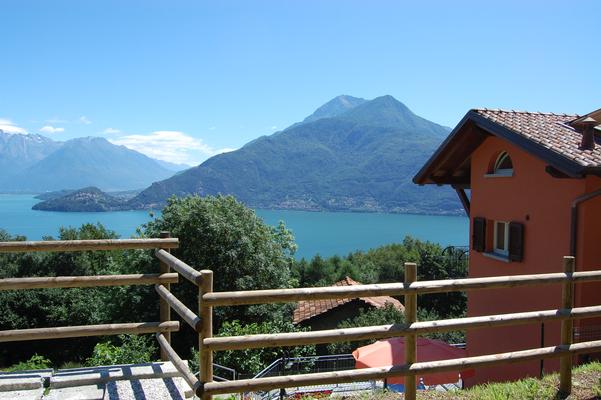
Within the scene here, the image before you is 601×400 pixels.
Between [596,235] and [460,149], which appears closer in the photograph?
[596,235]

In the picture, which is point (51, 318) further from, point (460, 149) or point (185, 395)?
point (185, 395)

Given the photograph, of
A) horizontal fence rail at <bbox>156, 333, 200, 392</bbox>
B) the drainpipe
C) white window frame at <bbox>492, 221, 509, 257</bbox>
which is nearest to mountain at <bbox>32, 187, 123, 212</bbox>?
white window frame at <bbox>492, 221, 509, 257</bbox>

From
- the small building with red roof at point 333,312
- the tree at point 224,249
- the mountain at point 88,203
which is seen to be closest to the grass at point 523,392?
the tree at point 224,249

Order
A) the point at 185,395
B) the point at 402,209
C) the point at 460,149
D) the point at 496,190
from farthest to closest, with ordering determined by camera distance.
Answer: the point at 402,209 → the point at 460,149 → the point at 496,190 → the point at 185,395

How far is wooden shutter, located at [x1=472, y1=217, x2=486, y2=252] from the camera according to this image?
38.9 ft

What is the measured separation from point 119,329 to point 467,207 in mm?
10642

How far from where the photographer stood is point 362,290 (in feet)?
13.2

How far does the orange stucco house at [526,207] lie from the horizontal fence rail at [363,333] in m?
4.44

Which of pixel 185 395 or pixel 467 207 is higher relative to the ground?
pixel 467 207

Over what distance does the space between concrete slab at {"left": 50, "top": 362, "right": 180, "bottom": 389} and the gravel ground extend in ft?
0.27

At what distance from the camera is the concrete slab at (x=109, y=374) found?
4359 mm

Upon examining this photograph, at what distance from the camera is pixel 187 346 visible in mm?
22531

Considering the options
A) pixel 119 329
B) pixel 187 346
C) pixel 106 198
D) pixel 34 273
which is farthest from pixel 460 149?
pixel 106 198

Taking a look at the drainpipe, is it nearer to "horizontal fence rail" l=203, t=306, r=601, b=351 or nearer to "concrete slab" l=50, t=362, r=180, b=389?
"horizontal fence rail" l=203, t=306, r=601, b=351
